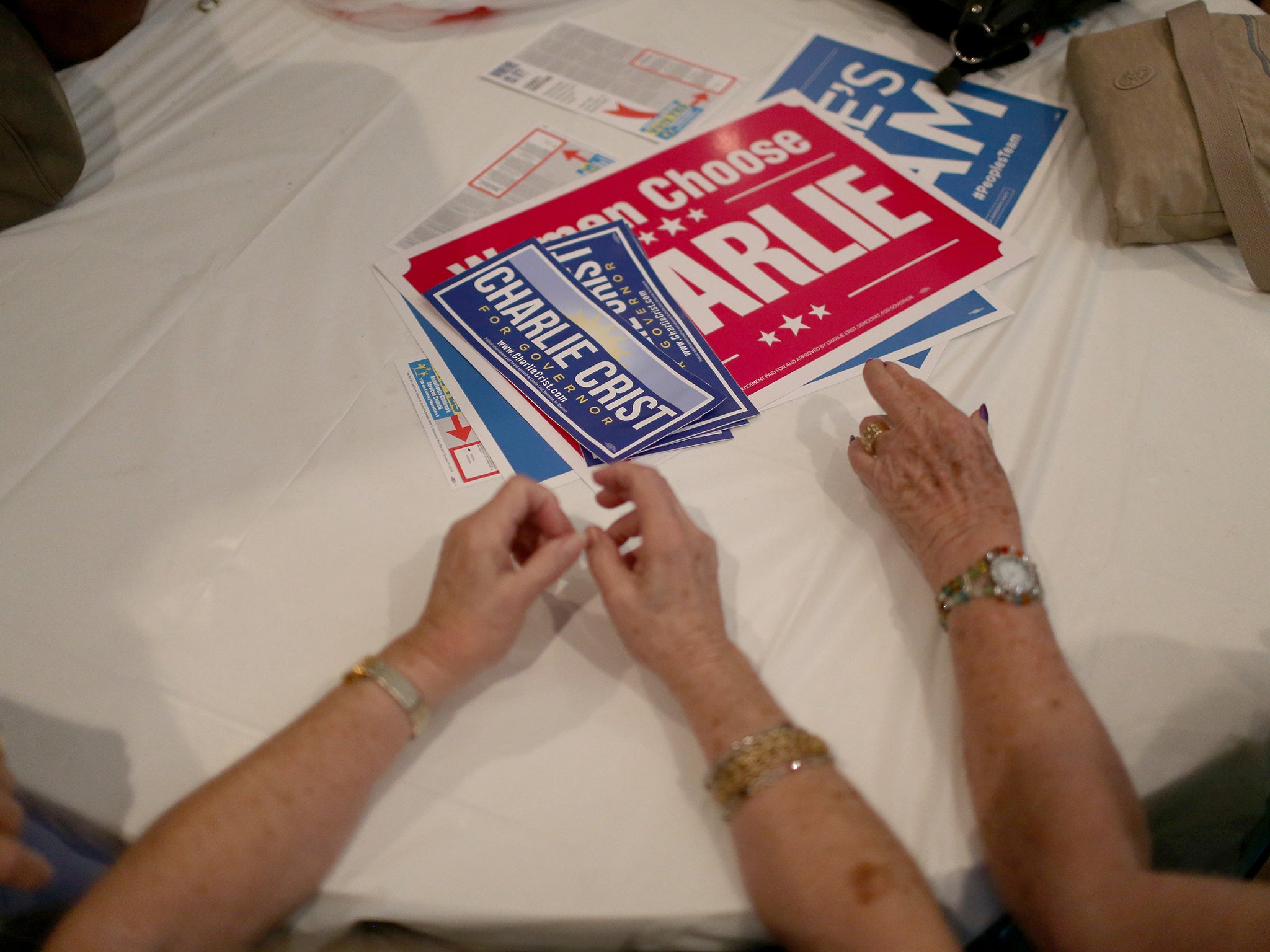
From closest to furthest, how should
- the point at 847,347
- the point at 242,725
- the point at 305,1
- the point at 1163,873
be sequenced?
1. the point at 1163,873
2. the point at 242,725
3. the point at 847,347
4. the point at 305,1

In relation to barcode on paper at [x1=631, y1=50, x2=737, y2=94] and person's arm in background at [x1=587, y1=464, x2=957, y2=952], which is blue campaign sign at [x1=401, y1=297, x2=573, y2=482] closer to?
person's arm in background at [x1=587, y1=464, x2=957, y2=952]

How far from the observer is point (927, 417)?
2.49 ft

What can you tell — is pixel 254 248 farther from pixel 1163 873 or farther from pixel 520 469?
pixel 1163 873

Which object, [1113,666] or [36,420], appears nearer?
[1113,666]

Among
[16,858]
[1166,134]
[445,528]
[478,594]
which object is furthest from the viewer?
[1166,134]

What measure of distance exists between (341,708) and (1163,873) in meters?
0.59

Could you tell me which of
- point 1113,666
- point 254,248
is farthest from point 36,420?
point 1113,666

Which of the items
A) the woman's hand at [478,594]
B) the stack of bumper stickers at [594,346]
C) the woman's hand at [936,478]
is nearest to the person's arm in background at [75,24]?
the stack of bumper stickers at [594,346]

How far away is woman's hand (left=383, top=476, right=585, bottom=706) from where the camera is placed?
62 cm

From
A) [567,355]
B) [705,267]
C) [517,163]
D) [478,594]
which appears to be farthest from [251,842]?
[517,163]

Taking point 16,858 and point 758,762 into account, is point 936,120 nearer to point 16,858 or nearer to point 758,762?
point 758,762

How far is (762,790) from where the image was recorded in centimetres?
57

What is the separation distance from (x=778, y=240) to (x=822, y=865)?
0.73 meters

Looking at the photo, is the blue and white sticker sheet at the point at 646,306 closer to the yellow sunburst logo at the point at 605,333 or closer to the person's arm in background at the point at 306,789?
the yellow sunburst logo at the point at 605,333
